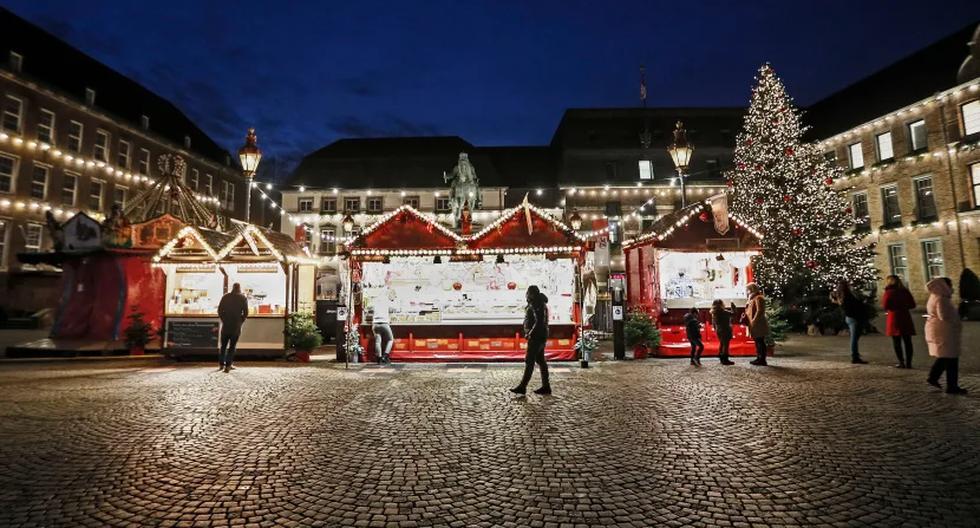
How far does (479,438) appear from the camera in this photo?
5.26 metres

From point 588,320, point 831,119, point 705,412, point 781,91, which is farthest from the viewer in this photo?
point 831,119

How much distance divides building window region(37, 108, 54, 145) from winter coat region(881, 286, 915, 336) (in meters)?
42.2

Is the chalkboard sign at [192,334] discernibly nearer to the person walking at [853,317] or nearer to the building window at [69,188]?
the person walking at [853,317]

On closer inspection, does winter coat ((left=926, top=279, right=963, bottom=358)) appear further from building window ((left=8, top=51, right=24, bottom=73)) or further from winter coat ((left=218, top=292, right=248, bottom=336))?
building window ((left=8, top=51, right=24, bottom=73))

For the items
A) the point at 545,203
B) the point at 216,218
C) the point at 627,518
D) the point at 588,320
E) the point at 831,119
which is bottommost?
the point at 627,518

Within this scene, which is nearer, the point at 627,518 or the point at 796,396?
the point at 627,518

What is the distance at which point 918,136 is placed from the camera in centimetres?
2755

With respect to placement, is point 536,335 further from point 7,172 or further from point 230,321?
point 7,172

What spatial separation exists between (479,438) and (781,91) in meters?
24.0

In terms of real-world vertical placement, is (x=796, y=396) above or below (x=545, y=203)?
below

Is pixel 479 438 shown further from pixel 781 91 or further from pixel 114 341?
pixel 781 91

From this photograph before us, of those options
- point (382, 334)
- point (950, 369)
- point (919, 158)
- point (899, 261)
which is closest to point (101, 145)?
point (382, 334)

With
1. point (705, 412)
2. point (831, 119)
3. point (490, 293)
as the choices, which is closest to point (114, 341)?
point (490, 293)

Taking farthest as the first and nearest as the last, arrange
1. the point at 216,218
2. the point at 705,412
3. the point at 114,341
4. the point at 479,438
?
1. the point at 216,218
2. the point at 114,341
3. the point at 705,412
4. the point at 479,438
